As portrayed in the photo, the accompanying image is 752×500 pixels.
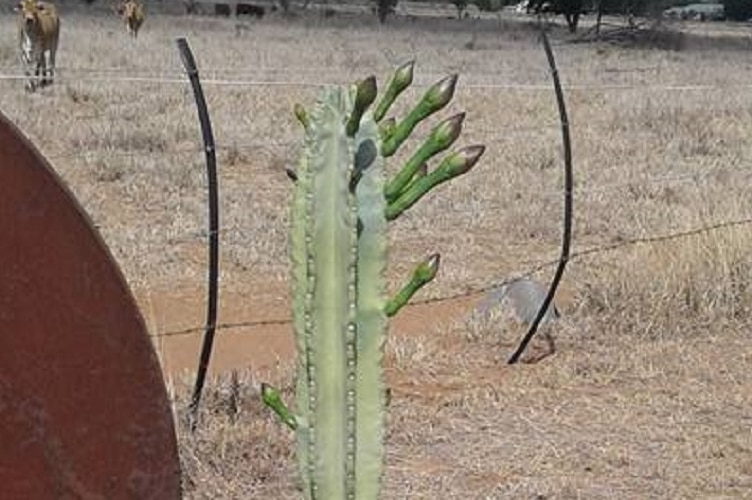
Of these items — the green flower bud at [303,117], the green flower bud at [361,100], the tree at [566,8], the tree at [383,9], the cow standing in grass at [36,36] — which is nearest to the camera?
the green flower bud at [361,100]

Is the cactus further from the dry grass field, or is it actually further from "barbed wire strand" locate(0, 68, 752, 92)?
the dry grass field

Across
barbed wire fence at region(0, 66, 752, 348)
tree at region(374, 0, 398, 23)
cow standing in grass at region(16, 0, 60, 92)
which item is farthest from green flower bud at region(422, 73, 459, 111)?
tree at region(374, 0, 398, 23)

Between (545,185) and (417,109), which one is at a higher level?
(417,109)

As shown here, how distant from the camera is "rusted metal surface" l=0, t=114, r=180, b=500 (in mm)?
1672

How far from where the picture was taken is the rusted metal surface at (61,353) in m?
1.67

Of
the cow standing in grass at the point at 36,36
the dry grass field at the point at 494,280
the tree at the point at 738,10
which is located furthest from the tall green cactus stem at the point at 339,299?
the tree at the point at 738,10

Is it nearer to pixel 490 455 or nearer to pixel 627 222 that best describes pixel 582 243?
pixel 627 222

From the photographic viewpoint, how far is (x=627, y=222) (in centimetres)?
823

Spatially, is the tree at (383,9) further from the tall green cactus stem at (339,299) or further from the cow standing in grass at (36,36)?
the tall green cactus stem at (339,299)

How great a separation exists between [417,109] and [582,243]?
251 inches

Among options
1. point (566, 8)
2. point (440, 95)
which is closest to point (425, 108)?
point (440, 95)

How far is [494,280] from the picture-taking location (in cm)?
695

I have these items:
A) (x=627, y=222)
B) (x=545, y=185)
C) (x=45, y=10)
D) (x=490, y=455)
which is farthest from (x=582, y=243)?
(x=45, y=10)

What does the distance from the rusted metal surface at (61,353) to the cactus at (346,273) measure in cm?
19
